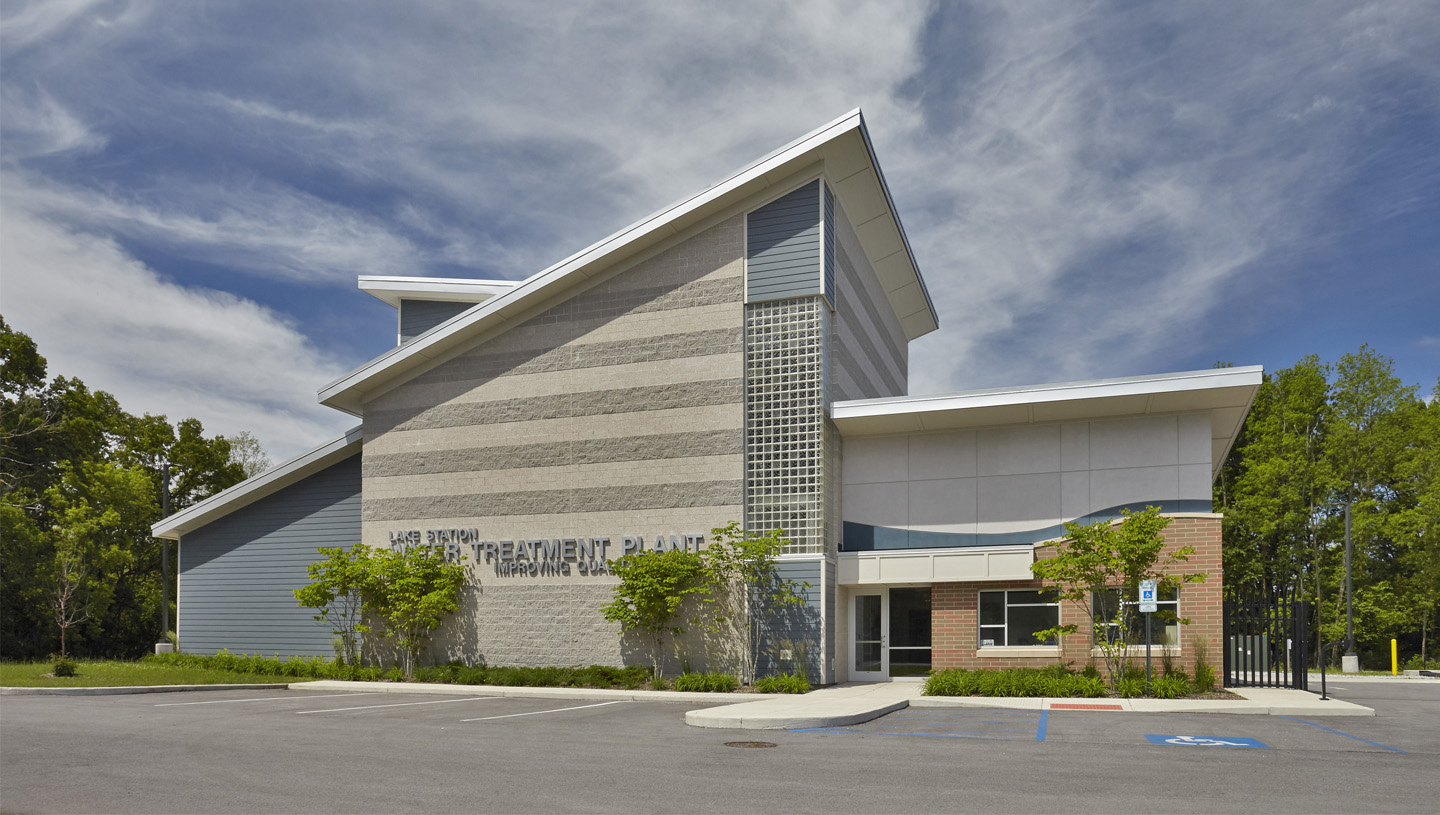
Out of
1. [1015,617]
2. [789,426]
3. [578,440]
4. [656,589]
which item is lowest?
[1015,617]

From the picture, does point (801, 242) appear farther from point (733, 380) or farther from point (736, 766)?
point (736, 766)

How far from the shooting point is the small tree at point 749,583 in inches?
939

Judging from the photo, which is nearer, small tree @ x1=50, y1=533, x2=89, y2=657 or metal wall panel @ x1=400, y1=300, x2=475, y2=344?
metal wall panel @ x1=400, y1=300, x2=475, y2=344

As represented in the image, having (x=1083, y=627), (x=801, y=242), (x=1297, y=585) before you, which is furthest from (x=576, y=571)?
(x=1297, y=585)

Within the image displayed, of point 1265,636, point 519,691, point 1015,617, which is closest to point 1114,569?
point 1015,617

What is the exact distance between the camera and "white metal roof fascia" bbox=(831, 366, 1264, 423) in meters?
22.0

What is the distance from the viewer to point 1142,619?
73.6 ft

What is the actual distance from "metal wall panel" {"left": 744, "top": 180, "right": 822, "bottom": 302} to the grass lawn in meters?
16.0

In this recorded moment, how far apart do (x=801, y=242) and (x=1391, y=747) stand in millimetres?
15913

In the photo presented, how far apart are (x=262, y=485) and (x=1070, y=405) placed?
23.2 metres

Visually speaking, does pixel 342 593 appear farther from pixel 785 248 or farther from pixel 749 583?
pixel 785 248

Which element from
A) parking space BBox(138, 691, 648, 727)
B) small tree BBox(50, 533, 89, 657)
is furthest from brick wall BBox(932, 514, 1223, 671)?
small tree BBox(50, 533, 89, 657)

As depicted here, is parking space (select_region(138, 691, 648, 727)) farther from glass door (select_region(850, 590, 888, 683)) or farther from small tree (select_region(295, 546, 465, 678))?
glass door (select_region(850, 590, 888, 683))

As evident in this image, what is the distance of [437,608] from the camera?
26.3 meters
